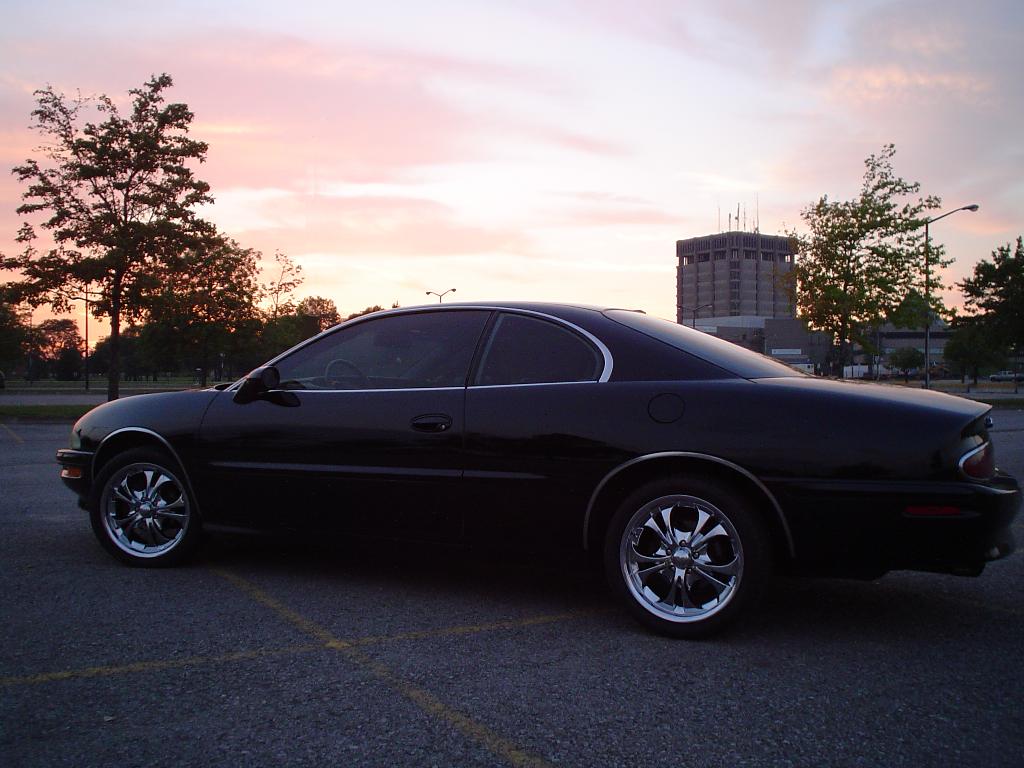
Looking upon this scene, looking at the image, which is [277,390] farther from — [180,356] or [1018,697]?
[180,356]

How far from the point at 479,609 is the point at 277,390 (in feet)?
5.19

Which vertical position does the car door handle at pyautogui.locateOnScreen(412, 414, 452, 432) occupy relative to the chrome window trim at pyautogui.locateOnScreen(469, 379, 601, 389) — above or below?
below

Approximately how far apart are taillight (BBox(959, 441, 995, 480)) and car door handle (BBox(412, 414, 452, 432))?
2.17 metres

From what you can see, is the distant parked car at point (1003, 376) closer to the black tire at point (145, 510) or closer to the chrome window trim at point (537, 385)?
the chrome window trim at point (537, 385)

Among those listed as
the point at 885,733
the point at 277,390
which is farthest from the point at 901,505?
the point at 277,390

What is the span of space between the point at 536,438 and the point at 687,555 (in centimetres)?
82

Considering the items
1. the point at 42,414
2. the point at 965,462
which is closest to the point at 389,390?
the point at 965,462

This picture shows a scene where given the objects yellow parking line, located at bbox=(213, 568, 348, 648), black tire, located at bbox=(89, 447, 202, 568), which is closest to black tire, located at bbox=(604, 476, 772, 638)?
yellow parking line, located at bbox=(213, 568, 348, 648)

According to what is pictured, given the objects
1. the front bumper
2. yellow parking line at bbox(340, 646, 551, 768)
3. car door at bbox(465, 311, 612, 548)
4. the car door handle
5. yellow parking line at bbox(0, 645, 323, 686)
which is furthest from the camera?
the front bumper

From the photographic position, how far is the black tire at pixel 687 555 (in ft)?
11.5

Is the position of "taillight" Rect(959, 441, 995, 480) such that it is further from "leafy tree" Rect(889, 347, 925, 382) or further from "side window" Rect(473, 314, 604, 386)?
"leafy tree" Rect(889, 347, 925, 382)

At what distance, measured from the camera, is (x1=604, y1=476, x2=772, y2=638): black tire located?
3.52m

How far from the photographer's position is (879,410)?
11.4 feet

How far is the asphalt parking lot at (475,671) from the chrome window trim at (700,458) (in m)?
0.33
